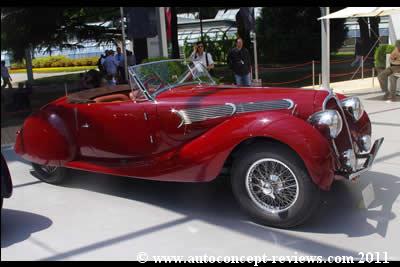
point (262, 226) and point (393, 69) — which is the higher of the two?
point (393, 69)

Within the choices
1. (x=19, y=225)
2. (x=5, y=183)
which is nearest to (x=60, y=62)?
(x=19, y=225)

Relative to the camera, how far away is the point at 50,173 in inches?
245

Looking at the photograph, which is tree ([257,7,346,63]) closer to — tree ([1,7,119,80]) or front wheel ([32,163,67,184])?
tree ([1,7,119,80])

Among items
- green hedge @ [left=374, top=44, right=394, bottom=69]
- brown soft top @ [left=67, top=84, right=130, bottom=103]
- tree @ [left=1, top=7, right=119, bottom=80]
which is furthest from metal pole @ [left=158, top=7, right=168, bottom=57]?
brown soft top @ [left=67, top=84, right=130, bottom=103]

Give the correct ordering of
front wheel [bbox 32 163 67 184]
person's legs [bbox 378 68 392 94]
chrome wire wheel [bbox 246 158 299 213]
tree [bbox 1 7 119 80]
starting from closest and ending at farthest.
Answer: chrome wire wheel [bbox 246 158 299 213] → front wheel [bbox 32 163 67 184] → person's legs [bbox 378 68 392 94] → tree [bbox 1 7 119 80]

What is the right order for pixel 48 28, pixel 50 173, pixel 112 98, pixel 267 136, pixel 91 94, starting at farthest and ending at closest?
1. pixel 48 28
2. pixel 50 173
3. pixel 91 94
4. pixel 112 98
5. pixel 267 136

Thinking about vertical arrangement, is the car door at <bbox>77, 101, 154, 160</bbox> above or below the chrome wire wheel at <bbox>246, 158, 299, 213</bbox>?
above

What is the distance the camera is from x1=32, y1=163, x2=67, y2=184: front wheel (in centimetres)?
611

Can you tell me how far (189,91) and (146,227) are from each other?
1.49 m

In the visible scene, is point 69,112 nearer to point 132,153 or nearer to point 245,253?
point 132,153

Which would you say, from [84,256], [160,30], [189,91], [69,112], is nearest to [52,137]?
[69,112]

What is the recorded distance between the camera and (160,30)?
1331 cm

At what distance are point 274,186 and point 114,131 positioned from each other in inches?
74.5

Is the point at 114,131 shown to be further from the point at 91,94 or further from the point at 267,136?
the point at 267,136
